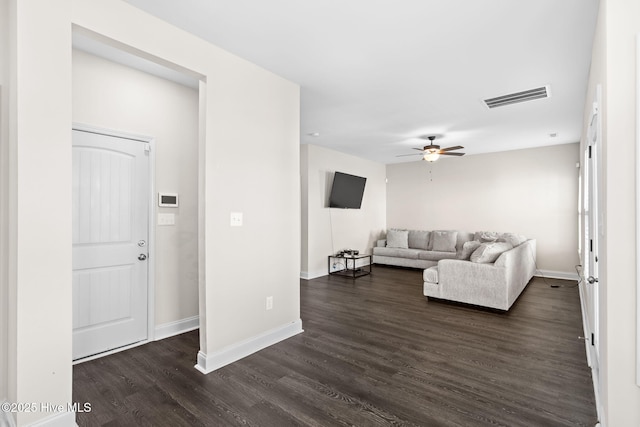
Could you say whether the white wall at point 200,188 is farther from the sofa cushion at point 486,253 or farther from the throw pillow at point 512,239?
the throw pillow at point 512,239

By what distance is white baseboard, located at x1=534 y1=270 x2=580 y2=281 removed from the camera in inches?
254

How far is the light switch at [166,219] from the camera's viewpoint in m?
3.41

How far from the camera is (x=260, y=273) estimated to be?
3.18 metres

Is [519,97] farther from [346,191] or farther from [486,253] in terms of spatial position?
[346,191]

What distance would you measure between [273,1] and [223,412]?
2.75 meters

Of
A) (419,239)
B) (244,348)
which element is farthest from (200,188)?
(419,239)

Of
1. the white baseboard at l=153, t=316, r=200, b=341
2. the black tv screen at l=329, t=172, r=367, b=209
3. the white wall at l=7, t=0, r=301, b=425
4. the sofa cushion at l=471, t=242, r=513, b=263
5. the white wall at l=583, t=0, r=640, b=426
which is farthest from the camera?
the black tv screen at l=329, t=172, r=367, b=209

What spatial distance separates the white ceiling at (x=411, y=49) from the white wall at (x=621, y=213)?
77 centimetres

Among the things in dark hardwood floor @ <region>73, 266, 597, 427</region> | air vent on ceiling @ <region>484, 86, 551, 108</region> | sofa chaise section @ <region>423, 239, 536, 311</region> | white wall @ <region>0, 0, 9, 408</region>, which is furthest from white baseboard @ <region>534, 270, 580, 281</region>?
white wall @ <region>0, 0, 9, 408</region>

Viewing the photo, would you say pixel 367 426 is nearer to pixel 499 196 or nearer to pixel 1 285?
pixel 1 285

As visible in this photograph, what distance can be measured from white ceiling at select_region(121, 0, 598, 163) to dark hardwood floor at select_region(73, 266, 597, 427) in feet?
8.82

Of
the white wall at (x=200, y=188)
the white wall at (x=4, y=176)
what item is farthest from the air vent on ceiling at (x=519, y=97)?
the white wall at (x=4, y=176)

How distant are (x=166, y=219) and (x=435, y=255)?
19.0ft

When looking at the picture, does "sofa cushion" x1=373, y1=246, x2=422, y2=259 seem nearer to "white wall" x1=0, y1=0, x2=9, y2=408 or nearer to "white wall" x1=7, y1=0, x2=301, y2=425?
"white wall" x1=7, y1=0, x2=301, y2=425
